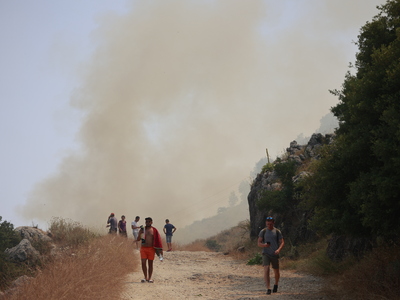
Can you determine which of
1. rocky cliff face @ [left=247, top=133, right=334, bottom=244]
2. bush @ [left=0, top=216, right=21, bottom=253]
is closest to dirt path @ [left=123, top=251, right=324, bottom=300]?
rocky cliff face @ [left=247, top=133, right=334, bottom=244]

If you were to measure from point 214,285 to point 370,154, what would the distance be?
7377 mm

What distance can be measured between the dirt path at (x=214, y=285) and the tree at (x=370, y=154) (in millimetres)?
2245

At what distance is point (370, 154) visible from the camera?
35.1 ft

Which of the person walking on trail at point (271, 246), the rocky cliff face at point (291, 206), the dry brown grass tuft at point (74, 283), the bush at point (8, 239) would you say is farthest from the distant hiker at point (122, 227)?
the person walking on trail at point (271, 246)

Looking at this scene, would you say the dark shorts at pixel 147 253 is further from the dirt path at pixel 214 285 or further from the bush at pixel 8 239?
the bush at pixel 8 239

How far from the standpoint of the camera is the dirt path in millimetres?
11469

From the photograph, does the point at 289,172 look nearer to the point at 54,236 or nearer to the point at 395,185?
the point at 54,236

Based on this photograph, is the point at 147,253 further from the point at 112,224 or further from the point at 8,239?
the point at 8,239

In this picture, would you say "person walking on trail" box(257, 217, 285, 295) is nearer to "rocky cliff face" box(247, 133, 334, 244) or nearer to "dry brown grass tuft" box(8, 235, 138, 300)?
"dry brown grass tuft" box(8, 235, 138, 300)

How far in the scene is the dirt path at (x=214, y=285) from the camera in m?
11.5

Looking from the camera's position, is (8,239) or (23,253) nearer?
(23,253)

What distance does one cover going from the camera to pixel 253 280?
1592 cm

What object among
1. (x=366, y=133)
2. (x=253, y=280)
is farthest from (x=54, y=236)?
(x=366, y=133)

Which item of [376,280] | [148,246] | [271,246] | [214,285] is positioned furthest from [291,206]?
[376,280]
